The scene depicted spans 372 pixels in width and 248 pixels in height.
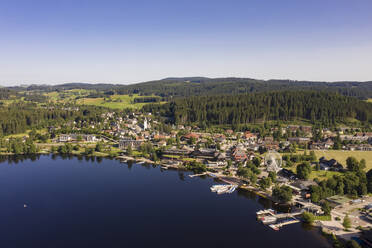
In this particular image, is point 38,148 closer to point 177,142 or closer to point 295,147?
point 177,142

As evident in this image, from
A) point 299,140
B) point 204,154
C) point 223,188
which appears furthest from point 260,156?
point 223,188

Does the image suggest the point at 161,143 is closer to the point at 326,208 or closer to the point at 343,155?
the point at 343,155

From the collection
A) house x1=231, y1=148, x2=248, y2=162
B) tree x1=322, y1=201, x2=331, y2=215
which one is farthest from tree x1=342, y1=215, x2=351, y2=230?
house x1=231, y1=148, x2=248, y2=162

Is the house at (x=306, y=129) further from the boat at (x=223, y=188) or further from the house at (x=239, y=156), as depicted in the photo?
the boat at (x=223, y=188)

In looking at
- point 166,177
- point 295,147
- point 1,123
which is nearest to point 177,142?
point 166,177

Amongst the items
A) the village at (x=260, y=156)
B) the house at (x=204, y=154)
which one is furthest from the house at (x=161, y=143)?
the house at (x=204, y=154)
